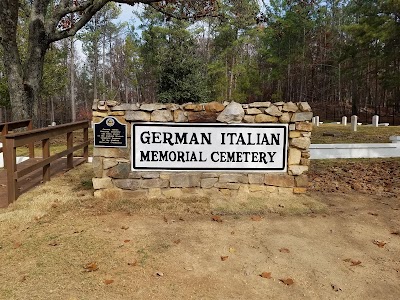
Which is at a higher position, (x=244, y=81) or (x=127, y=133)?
(x=244, y=81)

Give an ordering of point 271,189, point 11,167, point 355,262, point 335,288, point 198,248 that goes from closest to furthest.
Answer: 1. point 335,288
2. point 355,262
3. point 198,248
4. point 11,167
5. point 271,189

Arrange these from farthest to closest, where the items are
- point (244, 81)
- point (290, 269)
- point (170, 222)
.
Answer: point (244, 81)
point (170, 222)
point (290, 269)

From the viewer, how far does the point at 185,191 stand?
5.09 metres

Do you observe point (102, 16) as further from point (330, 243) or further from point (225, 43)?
point (330, 243)

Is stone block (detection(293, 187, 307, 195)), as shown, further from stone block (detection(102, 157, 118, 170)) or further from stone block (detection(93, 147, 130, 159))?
stone block (detection(102, 157, 118, 170))

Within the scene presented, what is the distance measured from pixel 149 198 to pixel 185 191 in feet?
1.81

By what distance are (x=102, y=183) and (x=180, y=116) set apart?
154cm

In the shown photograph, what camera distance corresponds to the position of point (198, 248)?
3.56 m

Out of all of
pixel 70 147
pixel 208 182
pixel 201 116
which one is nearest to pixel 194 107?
pixel 201 116

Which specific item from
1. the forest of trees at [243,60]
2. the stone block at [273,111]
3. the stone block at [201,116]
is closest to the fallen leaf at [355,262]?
the stone block at [273,111]

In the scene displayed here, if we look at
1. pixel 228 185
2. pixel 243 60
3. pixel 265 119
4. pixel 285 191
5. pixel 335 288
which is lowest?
pixel 335 288

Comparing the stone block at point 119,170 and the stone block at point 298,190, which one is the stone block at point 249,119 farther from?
the stone block at point 119,170

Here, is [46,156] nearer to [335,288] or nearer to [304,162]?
[304,162]

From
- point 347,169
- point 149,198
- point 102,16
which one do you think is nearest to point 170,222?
point 149,198
